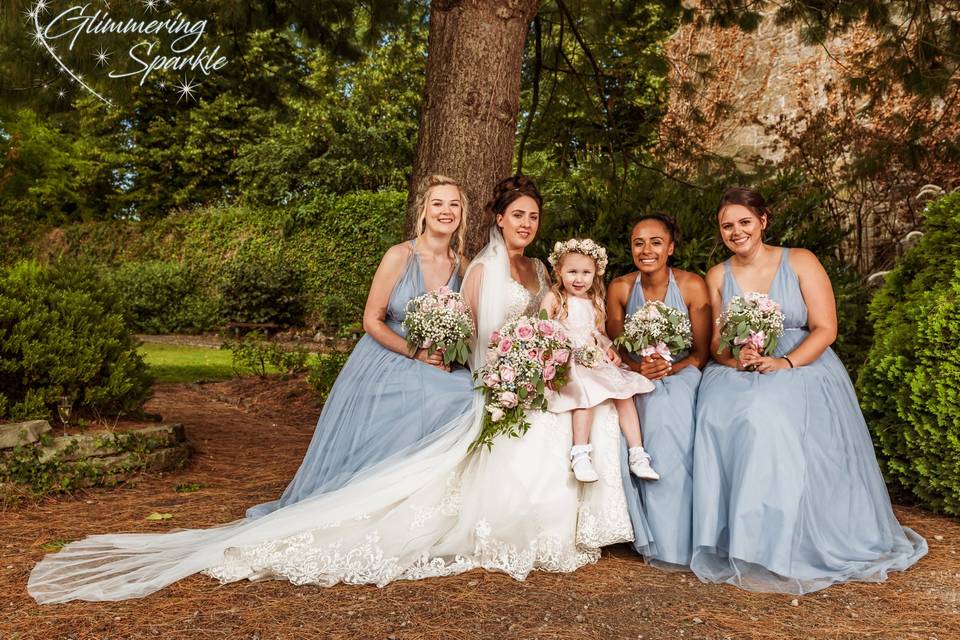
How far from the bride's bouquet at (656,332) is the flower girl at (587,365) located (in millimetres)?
151

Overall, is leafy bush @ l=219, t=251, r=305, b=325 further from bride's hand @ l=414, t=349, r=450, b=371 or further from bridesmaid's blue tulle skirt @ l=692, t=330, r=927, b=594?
bridesmaid's blue tulle skirt @ l=692, t=330, r=927, b=594

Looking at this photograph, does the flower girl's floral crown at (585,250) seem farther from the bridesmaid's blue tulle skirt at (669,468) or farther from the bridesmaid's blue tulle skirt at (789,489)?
the bridesmaid's blue tulle skirt at (789,489)

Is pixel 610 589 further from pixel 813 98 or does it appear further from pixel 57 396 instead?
pixel 813 98

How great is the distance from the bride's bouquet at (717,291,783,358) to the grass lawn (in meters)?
7.79

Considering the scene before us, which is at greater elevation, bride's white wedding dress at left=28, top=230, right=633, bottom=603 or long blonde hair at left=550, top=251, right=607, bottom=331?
long blonde hair at left=550, top=251, right=607, bottom=331

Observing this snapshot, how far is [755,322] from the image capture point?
384 centimetres

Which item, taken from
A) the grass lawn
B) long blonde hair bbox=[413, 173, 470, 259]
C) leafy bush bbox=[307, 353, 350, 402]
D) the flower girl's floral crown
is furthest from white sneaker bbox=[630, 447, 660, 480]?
the grass lawn

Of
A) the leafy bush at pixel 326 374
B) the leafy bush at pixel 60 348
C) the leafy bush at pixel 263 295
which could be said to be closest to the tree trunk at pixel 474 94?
the leafy bush at pixel 60 348

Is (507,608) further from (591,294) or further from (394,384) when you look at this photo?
(591,294)

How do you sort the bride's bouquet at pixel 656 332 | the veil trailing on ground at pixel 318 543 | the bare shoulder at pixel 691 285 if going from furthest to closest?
the bare shoulder at pixel 691 285
the bride's bouquet at pixel 656 332
the veil trailing on ground at pixel 318 543

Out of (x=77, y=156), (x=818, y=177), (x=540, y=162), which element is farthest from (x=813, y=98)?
(x=77, y=156)

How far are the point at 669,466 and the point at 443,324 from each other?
1377 mm

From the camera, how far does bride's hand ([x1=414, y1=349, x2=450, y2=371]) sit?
4234 millimetres

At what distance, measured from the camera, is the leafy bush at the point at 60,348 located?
508 cm
